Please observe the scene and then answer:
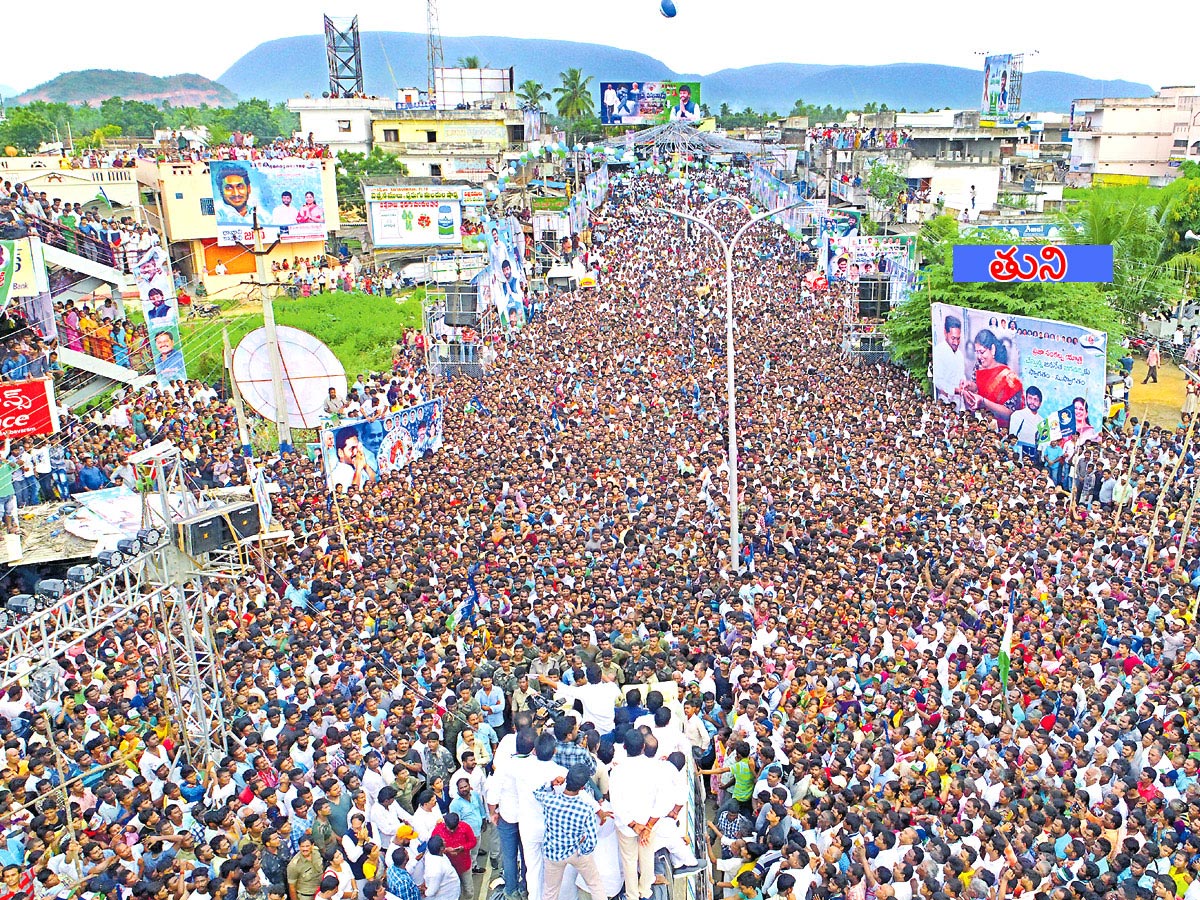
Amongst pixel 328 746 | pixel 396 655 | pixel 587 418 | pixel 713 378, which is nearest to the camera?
pixel 328 746

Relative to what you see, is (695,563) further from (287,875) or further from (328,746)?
(287,875)

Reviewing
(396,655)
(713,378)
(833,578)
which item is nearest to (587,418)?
(713,378)

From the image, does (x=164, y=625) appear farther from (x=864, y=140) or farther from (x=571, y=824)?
(x=864, y=140)

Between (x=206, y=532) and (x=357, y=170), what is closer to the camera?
(x=206, y=532)

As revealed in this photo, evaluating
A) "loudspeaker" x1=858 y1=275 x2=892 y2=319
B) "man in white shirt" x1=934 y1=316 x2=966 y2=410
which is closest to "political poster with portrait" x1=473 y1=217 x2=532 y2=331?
"loudspeaker" x1=858 y1=275 x2=892 y2=319

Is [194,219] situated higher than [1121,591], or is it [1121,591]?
[194,219]

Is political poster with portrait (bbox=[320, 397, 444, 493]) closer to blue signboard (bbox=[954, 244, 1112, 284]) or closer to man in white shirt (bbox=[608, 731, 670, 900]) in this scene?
man in white shirt (bbox=[608, 731, 670, 900])

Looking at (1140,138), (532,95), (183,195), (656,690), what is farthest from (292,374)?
(532,95)
